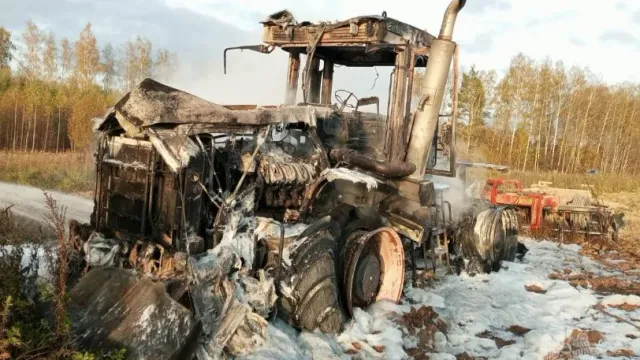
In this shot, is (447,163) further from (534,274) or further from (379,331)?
(379,331)

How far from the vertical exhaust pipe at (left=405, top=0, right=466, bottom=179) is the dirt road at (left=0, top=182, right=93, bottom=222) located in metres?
7.13

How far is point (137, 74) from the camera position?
3972 cm

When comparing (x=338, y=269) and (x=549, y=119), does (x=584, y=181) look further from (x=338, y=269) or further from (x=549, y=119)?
(x=338, y=269)

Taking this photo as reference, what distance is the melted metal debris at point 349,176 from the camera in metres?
5.19

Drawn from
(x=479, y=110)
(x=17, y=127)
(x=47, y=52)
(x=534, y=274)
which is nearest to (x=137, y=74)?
(x=47, y=52)

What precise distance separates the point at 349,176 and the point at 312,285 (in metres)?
1.23

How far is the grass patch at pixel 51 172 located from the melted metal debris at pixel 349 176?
469 inches

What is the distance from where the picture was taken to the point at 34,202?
513 inches

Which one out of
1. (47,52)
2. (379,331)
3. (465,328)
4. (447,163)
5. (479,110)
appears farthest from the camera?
(47,52)

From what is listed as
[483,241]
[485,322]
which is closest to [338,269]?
[485,322]

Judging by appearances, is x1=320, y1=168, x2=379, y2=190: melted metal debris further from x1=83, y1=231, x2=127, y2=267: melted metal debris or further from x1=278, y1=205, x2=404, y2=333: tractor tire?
x1=83, y1=231, x2=127, y2=267: melted metal debris

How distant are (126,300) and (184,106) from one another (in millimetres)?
1628

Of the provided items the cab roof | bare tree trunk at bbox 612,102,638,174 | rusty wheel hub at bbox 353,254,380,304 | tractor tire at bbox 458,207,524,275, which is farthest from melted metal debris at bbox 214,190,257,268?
bare tree trunk at bbox 612,102,638,174

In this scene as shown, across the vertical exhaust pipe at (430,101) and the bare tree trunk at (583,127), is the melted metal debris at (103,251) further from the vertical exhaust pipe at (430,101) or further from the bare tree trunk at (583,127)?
the bare tree trunk at (583,127)
